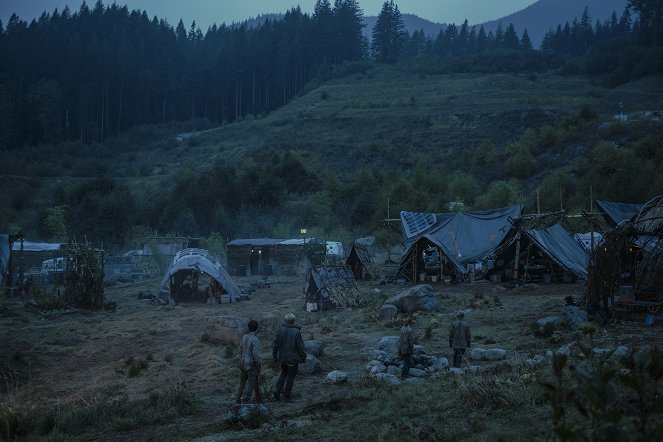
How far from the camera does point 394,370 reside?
38.3 feet

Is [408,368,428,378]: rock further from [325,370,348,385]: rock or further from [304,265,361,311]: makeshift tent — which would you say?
[304,265,361,311]: makeshift tent

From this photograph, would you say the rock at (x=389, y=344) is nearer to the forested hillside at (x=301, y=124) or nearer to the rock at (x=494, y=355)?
the rock at (x=494, y=355)

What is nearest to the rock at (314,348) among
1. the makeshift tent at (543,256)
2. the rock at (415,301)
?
the rock at (415,301)

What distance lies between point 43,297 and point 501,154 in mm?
48649

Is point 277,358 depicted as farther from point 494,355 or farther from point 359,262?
point 359,262

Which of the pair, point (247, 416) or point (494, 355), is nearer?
point (247, 416)

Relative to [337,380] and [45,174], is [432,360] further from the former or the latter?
[45,174]

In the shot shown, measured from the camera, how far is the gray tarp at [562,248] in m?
26.2

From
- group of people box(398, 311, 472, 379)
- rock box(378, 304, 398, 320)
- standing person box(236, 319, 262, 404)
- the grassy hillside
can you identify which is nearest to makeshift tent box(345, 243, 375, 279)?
rock box(378, 304, 398, 320)

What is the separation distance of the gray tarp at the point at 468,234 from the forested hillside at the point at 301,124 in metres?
4.25

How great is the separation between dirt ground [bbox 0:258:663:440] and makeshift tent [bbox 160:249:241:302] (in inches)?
53.2

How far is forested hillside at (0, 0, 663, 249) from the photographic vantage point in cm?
5297

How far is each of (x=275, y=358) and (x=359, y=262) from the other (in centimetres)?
2236

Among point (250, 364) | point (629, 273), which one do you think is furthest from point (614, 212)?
point (250, 364)
